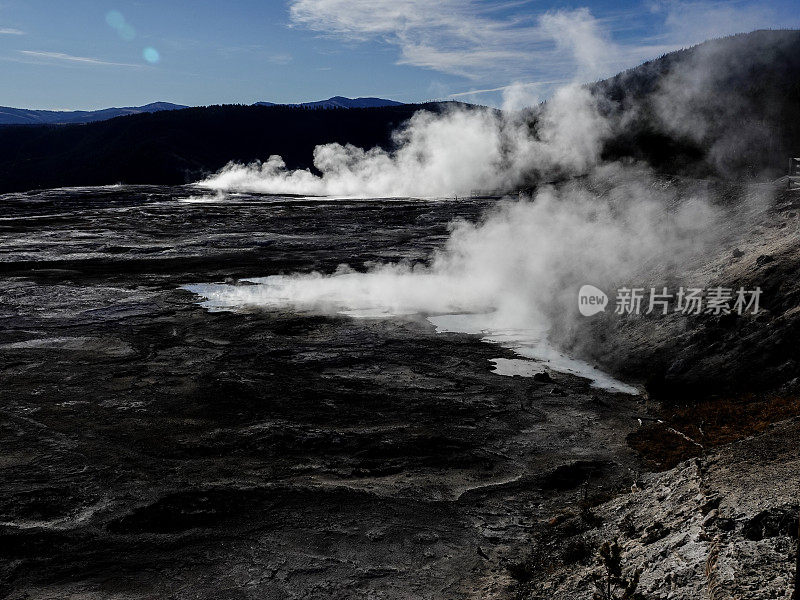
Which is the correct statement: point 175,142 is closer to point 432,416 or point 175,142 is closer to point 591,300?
point 591,300

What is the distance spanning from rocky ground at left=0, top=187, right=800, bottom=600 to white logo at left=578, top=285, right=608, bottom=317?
211cm

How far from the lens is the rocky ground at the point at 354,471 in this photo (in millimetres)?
4457

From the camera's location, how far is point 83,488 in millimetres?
5922

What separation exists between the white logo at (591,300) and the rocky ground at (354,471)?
83.2 inches

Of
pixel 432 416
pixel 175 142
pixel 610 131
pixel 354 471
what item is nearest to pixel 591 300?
pixel 432 416

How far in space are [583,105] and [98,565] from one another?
32155 millimetres

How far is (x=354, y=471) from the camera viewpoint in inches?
246

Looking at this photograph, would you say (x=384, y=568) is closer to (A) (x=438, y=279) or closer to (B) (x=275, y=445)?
(B) (x=275, y=445)

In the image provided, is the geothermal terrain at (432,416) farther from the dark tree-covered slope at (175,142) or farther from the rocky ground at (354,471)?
→ the dark tree-covered slope at (175,142)

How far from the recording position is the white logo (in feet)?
36.0

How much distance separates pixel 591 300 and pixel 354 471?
22.2 feet

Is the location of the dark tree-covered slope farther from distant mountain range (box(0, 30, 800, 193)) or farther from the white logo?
the white logo

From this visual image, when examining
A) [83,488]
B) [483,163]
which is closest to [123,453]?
[83,488]

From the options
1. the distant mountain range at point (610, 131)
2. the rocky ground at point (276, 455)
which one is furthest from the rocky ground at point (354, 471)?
the distant mountain range at point (610, 131)
